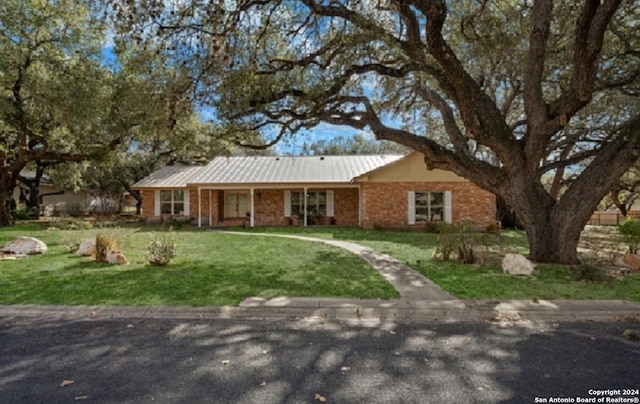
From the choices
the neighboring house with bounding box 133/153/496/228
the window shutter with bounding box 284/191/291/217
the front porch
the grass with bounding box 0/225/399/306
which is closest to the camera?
the grass with bounding box 0/225/399/306

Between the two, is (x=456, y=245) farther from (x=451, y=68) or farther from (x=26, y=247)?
(x=26, y=247)

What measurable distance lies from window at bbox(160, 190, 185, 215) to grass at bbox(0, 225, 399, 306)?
1273cm

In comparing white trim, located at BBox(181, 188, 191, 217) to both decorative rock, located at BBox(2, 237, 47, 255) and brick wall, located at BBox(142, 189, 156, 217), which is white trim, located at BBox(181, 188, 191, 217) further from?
decorative rock, located at BBox(2, 237, 47, 255)

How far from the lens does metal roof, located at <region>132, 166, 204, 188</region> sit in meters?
22.9

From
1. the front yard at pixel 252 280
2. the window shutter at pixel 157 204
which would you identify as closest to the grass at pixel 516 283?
the front yard at pixel 252 280

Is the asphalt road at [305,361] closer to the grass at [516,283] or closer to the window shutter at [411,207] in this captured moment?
the grass at [516,283]

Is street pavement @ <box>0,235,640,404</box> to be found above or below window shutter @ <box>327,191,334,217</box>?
below

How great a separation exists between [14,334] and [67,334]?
63 centimetres

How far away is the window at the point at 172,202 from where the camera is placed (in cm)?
2388

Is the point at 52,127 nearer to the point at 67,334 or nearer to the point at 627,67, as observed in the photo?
the point at 67,334

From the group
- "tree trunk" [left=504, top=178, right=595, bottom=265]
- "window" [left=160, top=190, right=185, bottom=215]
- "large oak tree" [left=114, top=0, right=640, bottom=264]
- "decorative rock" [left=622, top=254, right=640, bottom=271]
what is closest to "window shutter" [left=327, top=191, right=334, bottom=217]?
"window" [left=160, top=190, right=185, bottom=215]

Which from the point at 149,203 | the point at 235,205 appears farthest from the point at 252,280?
the point at 149,203

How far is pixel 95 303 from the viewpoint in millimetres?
5758

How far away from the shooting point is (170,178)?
23812mm
